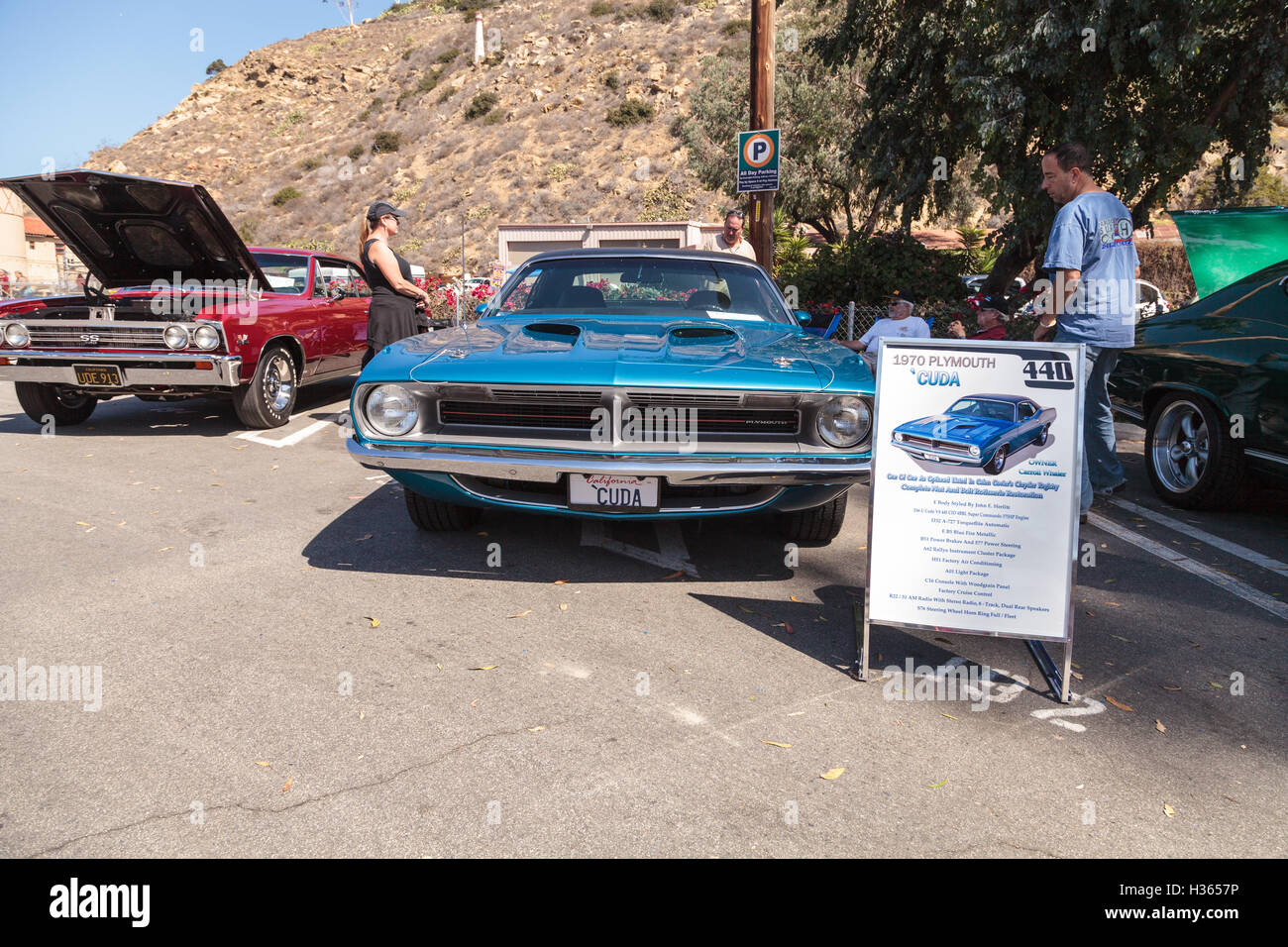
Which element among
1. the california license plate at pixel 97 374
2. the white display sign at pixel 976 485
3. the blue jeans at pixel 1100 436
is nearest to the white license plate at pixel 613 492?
the white display sign at pixel 976 485

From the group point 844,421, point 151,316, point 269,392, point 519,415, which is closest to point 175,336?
point 151,316

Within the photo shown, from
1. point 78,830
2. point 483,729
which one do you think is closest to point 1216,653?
point 483,729

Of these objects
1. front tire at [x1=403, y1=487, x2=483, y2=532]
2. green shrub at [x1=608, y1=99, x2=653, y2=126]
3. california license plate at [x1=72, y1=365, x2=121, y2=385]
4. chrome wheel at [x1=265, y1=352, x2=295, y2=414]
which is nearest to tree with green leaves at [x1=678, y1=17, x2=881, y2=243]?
green shrub at [x1=608, y1=99, x2=653, y2=126]

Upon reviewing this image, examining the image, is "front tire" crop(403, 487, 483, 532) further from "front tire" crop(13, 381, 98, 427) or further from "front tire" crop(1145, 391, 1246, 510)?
"front tire" crop(13, 381, 98, 427)

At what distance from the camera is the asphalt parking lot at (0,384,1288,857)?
2201 mm

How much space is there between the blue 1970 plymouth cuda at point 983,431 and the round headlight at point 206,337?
582 cm

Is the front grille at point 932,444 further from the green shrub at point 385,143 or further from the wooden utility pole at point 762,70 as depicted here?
the green shrub at point 385,143

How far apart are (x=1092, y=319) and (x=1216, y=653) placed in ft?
6.51

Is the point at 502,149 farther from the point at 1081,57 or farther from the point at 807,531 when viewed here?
the point at 807,531

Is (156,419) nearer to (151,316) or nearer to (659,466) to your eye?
(151,316)

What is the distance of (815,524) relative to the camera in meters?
4.38

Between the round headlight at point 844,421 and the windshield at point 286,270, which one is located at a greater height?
the windshield at point 286,270

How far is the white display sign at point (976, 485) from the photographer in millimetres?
3023

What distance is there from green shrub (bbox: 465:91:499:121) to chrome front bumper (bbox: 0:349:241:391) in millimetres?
47335
